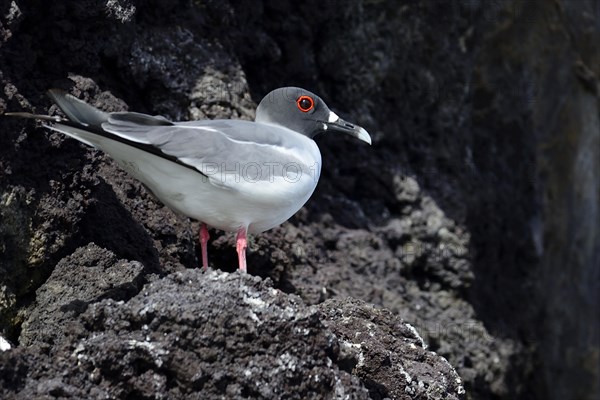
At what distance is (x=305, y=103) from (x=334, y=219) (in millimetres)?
1887

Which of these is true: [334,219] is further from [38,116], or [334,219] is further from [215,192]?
[38,116]

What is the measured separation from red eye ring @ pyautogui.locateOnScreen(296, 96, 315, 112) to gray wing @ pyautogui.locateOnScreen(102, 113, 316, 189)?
0.47 meters

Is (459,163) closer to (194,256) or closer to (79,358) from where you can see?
(194,256)

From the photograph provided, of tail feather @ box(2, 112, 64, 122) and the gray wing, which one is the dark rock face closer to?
tail feather @ box(2, 112, 64, 122)

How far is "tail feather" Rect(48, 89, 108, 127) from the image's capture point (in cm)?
476

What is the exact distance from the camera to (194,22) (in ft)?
22.5

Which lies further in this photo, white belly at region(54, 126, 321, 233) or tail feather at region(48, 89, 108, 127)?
white belly at region(54, 126, 321, 233)

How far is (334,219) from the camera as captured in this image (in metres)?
7.71

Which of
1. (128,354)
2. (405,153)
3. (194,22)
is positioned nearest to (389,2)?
(405,153)

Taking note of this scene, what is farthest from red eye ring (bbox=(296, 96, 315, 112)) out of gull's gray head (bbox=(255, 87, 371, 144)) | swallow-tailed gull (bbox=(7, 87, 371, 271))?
swallow-tailed gull (bbox=(7, 87, 371, 271))

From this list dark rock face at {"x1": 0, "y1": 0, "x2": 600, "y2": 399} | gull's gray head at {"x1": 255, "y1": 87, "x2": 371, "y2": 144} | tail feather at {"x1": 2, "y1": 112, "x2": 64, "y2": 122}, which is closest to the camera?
dark rock face at {"x1": 0, "y1": 0, "x2": 600, "y2": 399}

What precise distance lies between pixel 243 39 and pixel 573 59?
380cm

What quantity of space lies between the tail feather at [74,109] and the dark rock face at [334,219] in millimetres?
442

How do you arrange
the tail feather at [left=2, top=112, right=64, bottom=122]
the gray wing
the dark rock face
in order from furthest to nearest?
1. the gray wing
2. the tail feather at [left=2, top=112, right=64, bottom=122]
3. the dark rock face
